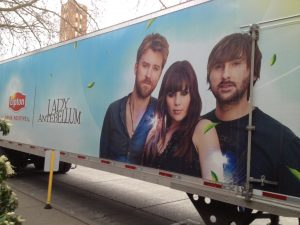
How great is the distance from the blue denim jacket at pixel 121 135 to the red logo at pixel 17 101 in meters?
4.30

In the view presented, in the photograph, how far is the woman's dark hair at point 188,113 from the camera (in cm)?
496

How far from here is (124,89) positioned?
20.7 feet

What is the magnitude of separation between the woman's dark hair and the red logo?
564cm

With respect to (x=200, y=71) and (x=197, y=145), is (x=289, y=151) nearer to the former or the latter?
(x=197, y=145)

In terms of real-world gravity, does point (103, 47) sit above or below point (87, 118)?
above

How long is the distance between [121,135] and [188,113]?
161 cm

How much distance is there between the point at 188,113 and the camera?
504cm

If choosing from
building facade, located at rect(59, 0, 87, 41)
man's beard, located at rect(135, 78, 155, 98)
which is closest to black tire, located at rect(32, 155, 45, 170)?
building facade, located at rect(59, 0, 87, 41)

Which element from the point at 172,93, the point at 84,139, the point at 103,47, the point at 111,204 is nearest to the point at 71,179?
the point at 111,204

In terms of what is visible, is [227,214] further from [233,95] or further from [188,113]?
[233,95]

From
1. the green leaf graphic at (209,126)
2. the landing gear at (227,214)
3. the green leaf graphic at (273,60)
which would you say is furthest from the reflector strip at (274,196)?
the green leaf graphic at (273,60)

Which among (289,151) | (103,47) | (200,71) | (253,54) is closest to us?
(289,151)

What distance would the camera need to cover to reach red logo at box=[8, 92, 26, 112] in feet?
33.5

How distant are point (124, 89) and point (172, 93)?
1267 mm
